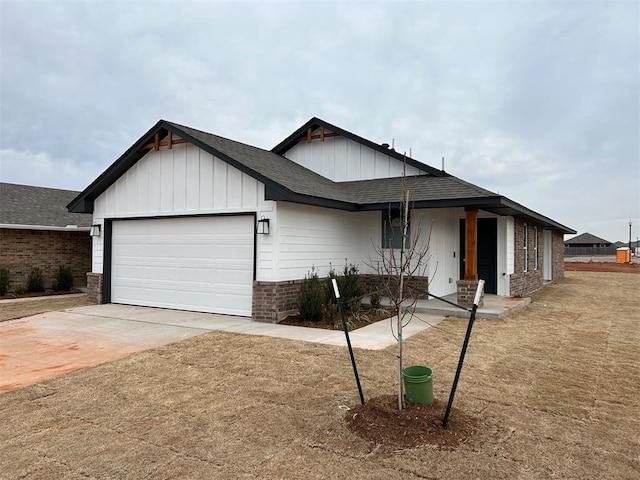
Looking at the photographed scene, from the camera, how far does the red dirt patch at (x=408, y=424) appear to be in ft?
11.6

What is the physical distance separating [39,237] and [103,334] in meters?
9.83

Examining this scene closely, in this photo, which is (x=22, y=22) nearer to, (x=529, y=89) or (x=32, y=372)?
(x=32, y=372)

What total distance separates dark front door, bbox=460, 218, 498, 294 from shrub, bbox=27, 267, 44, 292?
14.6 metres

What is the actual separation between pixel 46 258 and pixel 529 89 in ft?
60.6

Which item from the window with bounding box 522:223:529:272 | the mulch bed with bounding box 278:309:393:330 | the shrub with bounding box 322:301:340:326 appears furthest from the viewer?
the window with bounding box 522:223:529:272

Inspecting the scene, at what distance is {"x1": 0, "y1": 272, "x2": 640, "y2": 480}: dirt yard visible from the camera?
3217 mm

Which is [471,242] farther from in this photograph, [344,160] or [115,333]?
[115,333]

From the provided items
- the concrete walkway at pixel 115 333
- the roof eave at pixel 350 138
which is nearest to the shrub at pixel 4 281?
the concrete walkway at pixel 115 333

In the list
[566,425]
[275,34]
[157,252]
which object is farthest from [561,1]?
[157,252]

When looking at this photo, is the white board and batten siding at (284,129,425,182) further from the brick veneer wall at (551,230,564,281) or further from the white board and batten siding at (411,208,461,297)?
the brick veneer wall at (551,230,564,281)

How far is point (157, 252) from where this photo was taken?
1135 centimetres

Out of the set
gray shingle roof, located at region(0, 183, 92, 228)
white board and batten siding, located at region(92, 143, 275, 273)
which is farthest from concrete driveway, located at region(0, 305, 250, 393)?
gray shingle roof, located at region(0, 183, 92, 228)

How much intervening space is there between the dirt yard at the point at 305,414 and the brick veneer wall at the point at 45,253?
11279 mm

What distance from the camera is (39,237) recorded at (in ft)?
51.1
